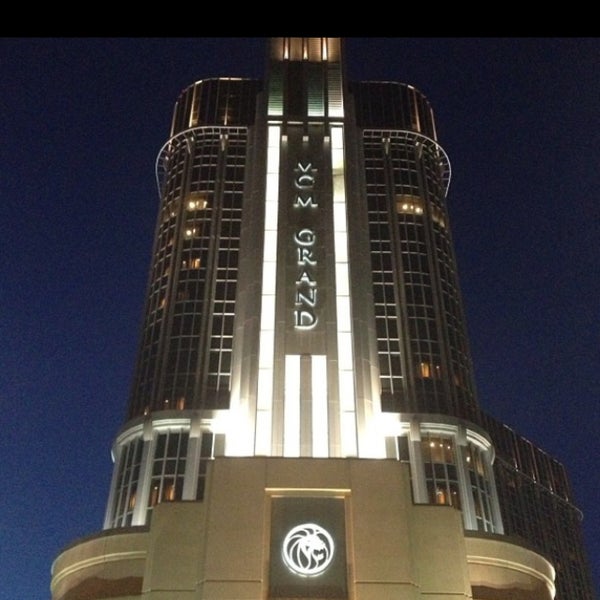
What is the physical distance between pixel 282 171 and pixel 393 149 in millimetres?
39337

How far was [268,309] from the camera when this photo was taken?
116ft

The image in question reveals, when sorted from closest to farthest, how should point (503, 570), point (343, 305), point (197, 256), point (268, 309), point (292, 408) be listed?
point (292, 408) → point (268, 309) → point (343, 305) → point (503, 570) → point (197, 256)

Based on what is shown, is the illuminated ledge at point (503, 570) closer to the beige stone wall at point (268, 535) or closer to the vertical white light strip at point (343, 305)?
the beige stone wall at point (268, 535)

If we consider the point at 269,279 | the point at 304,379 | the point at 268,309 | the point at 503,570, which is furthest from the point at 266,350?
the point at 503,570

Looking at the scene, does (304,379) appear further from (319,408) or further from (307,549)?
(307,549)

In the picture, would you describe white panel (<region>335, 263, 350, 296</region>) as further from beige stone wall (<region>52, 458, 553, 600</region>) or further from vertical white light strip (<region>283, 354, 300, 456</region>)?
beige stone wall (<region>52, 458, 553, 600</region>)

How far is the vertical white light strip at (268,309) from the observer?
1275 inches

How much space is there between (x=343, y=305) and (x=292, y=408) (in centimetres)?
598

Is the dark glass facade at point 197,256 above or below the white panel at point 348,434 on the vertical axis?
above

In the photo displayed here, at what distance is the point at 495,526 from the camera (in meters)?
61.2

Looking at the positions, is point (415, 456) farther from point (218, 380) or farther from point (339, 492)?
point (339, 492)

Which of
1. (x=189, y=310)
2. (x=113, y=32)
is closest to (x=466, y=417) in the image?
(x=189, y=310)

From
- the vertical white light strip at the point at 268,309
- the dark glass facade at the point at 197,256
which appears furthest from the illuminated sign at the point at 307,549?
the dark glass facade at the point at 197,256

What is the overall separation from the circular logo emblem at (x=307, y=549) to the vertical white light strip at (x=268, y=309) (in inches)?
196
